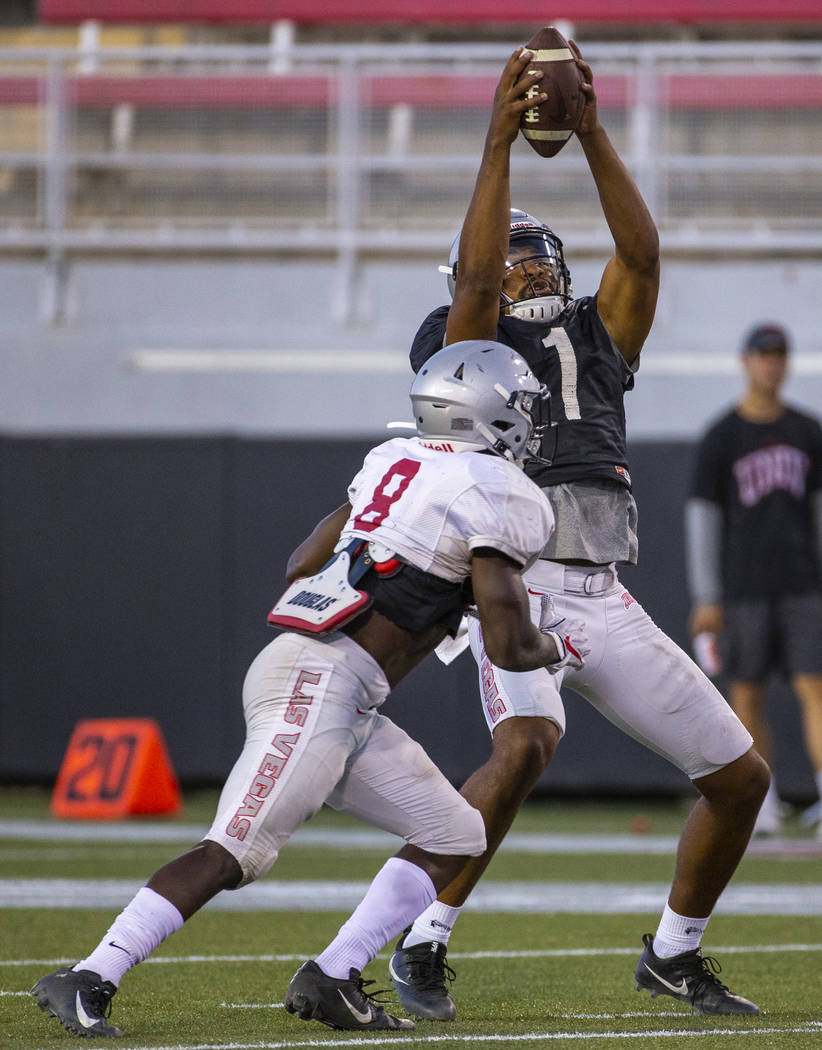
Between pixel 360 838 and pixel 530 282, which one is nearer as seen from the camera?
pixel 530 282

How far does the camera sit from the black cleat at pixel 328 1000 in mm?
3744

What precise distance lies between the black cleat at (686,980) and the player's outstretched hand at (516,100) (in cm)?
202

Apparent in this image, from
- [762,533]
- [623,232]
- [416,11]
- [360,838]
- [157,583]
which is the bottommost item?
[360,838]

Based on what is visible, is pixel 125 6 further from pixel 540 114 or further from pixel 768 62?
pixel 540 114

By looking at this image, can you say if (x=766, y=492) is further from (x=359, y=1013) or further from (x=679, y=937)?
(x=359, y=1013)

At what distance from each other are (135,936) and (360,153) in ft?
28.4

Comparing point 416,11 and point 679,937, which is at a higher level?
point 416,11

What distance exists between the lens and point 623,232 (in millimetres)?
Answer: 4324

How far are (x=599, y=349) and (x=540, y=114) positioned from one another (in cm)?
64

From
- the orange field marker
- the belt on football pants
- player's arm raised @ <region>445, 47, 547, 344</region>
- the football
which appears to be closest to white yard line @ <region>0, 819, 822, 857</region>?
the orange field marker

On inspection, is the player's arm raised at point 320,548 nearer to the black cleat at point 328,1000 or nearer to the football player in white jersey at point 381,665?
the football player in white jersey at point 381,665

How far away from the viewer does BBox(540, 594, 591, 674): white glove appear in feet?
12.4

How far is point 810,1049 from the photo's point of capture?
3.57 meters

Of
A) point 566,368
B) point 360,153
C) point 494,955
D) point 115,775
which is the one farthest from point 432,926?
point 360,153
